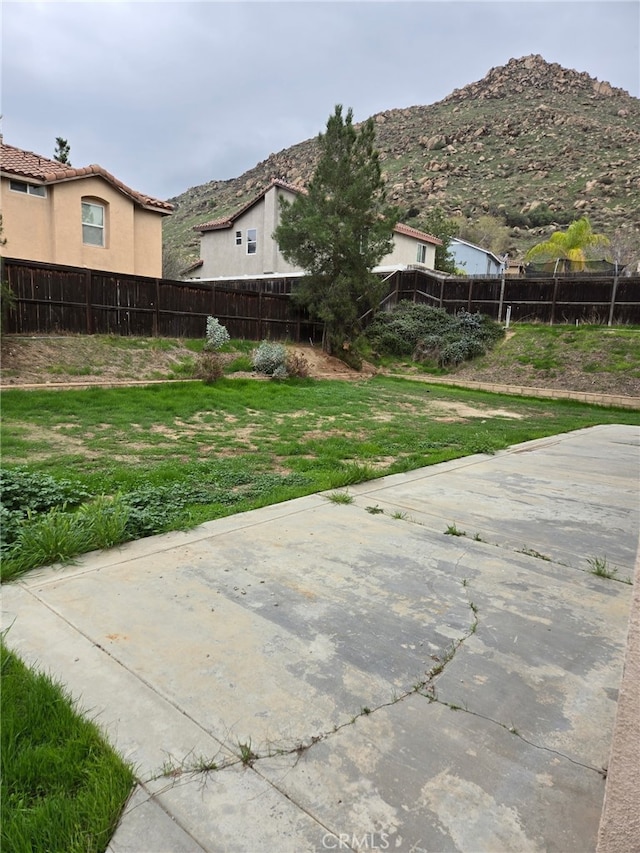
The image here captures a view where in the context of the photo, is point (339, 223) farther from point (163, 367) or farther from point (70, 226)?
point (70, 226)

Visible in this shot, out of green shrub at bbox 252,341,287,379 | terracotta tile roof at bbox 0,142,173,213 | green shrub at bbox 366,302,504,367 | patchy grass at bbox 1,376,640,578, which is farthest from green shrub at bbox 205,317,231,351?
green shrub at bbox 366,302,504,367

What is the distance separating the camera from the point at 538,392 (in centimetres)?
1567

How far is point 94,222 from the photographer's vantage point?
16.1 metres

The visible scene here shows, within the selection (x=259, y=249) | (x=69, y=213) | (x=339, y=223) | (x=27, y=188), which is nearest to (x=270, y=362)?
(x=339, y=223)

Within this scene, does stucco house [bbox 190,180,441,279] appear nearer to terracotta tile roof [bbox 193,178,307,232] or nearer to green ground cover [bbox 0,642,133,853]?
terracotta tile roof [bbox 193,178,307,232]

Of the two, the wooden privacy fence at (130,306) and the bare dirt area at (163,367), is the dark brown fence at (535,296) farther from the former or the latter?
the wooden privacy fence at (130,306)

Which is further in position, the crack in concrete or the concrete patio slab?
the crack in concrete

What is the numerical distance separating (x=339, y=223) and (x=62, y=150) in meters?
16.1

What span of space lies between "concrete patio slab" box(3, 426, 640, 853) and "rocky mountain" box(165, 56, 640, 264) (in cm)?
3996

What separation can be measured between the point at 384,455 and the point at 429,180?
5389cm

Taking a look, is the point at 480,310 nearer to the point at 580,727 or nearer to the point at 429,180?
the point at 580,727

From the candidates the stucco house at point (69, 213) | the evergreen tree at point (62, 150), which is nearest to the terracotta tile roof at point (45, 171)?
the stucco house at point (69, 213)

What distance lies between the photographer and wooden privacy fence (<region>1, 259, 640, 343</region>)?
39.0 ft

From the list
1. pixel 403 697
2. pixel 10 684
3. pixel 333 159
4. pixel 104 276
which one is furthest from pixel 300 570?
pixel 333 159
